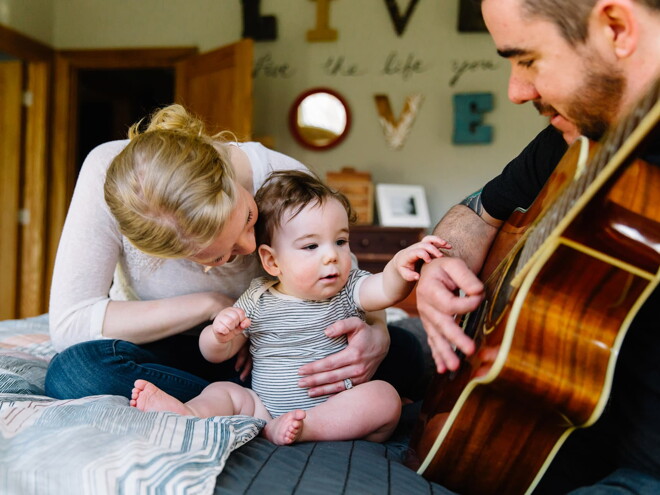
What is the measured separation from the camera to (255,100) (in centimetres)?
Answer: 440

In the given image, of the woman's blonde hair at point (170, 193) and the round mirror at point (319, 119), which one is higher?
the round mirror at point (319, 119)

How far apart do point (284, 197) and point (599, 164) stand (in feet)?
2.56

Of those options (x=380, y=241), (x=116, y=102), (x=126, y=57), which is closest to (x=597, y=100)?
(x=380, y=241)

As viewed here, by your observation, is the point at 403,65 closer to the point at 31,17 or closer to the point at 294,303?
the point at 31,17

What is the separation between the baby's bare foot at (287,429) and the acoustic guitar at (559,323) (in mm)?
258

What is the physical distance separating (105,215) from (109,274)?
0.14m

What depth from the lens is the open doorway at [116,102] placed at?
6195 millimetres

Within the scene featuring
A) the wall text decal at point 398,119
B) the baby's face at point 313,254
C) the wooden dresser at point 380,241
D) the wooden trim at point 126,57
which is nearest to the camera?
the baby's face at point 313,254

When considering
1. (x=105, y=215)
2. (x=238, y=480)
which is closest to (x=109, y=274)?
(x=105, y=215)

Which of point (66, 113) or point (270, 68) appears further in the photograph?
point (66, 113)

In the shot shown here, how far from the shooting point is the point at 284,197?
4.46ft

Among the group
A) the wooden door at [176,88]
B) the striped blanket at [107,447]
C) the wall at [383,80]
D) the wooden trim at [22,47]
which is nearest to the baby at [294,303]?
the striped blanket at [107,447]

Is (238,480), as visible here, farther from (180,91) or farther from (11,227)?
(11,227)

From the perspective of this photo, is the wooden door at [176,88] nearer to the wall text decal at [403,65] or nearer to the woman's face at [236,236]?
the wall text decal at [403,65]
